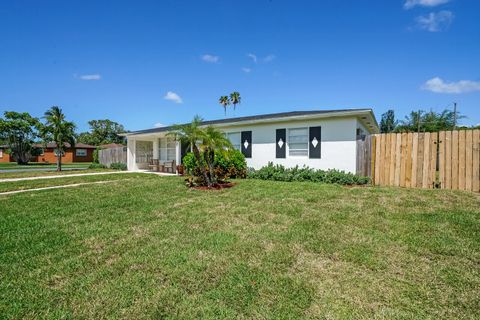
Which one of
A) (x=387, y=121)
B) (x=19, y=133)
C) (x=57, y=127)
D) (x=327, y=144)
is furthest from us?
(x=387, y=121)

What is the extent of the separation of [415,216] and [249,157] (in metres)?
8.73

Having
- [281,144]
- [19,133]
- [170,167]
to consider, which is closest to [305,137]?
[281,144]

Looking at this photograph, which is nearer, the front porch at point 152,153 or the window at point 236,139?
the window at point 236,139

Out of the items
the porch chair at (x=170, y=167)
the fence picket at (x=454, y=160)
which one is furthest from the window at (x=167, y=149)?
the fence picket at (x=454, y=160)

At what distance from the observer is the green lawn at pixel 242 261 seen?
88.7 inches

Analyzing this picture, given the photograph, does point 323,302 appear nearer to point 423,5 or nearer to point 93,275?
point 93,275

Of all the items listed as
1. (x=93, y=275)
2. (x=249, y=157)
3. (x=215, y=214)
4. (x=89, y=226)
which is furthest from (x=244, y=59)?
(x=93, y=275)

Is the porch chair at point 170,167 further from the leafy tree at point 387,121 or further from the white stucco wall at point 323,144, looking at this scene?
the leafy tree at point 387,121

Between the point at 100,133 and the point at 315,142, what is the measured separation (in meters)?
59.6

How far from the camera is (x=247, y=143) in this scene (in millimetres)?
13180

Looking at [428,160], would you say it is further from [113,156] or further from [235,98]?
[235,98]

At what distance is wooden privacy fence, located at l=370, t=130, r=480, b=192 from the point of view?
24.6 feet

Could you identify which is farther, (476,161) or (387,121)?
(387,121)

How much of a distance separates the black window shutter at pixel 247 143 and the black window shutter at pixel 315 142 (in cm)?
333
